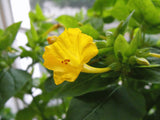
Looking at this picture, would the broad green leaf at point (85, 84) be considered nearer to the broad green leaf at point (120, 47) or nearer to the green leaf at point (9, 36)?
the broad green leaf at point (120, 47)

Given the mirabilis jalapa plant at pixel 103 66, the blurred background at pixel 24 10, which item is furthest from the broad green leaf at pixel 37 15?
the blurred background at pixel 24 10

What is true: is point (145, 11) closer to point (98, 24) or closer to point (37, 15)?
point (98, 24)

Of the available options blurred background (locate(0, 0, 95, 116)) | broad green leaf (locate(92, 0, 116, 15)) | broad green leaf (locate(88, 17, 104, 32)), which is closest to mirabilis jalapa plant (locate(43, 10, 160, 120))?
broad green leaf (locate(88, 17, 104, 32))

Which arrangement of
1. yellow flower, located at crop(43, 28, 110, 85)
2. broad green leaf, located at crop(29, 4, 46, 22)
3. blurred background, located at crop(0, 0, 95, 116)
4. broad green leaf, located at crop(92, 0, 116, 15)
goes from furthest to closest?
blurred background, located at crop(0, 0, 95, 116)
broad green leaf, located at crop(29, 4, 46, 22)
broad green leaf, located at crop(92, 0, 116, 15)
yellow flower, located at crop(43, 28, 110, 85)

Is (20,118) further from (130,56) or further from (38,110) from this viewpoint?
(130,56)

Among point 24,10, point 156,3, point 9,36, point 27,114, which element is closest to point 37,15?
point 9,36

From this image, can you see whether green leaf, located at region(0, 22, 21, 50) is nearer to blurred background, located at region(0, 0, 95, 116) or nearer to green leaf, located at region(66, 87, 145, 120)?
green leaf, located at region(66, 87, 145, 120)
